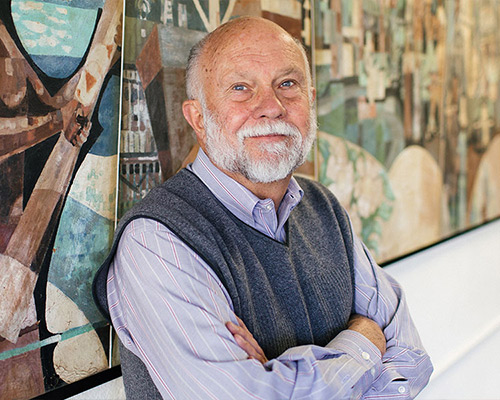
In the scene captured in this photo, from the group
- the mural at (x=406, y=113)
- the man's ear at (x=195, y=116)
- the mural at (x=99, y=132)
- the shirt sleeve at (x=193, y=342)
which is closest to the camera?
the shirt sleeve at (x=193, y=342)

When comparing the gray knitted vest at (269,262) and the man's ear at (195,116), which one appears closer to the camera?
the gray knitted vest at (269,262)

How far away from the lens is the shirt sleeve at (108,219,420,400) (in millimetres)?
1006

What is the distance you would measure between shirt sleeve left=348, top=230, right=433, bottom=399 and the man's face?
42 centimetres

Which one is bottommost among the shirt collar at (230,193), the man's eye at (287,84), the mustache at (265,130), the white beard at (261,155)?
the shirt collar at (230,193)

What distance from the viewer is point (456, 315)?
255 cm

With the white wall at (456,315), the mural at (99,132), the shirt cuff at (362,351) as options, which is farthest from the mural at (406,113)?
the shirt cuff at (362,351)

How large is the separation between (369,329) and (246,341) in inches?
17.5

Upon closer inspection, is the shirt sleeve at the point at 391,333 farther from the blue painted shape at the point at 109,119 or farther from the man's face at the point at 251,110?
the blue painted shape at the point at 109,119

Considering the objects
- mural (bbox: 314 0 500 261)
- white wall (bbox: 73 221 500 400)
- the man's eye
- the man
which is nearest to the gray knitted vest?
the man

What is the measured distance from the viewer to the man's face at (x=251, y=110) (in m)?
1.30

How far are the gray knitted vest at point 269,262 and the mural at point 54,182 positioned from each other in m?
0.10

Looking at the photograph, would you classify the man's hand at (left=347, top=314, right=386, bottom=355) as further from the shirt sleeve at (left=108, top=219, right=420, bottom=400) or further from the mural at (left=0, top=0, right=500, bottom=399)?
the mural at (left=0, top=0, right=500, bottom=399)

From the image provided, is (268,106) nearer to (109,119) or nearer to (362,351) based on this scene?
(109,119)

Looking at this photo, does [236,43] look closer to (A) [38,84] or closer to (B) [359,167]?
(A) [38,84]
